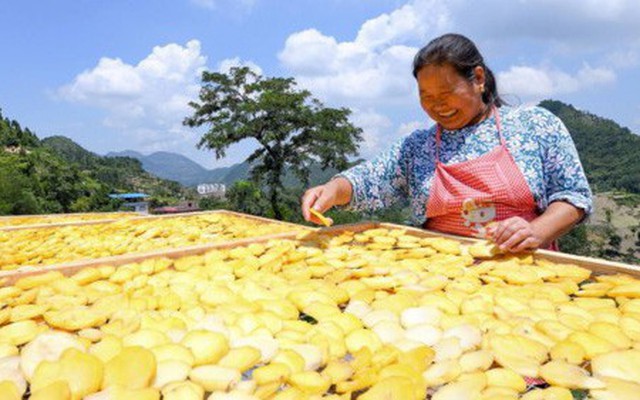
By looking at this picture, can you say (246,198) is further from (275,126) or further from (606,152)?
(606,152)

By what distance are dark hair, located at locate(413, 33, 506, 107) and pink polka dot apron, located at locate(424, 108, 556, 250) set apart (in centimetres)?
27

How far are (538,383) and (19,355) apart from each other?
0.94 meters

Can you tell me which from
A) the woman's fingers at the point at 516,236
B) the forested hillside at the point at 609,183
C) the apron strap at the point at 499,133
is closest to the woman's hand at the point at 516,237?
the woman's fingers at the point at 516,236

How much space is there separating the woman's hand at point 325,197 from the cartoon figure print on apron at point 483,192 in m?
0.42

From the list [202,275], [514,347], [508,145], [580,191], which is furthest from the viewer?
[508,145]

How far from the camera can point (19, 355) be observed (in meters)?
0.91

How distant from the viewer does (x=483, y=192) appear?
200 centimetres

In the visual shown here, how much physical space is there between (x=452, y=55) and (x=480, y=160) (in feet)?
1.46

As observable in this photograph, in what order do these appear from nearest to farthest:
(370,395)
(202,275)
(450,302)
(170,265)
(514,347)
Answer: (370,395) → (514,347) → (450,302) → (202,275) → (170,265)

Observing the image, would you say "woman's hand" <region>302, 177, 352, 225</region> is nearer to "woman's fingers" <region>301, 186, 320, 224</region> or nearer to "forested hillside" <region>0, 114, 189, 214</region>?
"woman's fingers" <region>301, 186, 320, 224</region>

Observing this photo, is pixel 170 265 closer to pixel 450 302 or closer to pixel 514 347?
pixel 450 302

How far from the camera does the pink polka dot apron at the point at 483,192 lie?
1.95m

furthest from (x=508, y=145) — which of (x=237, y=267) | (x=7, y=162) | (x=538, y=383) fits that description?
(x=7, y=162)

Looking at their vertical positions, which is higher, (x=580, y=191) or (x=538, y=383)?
(x=580, y=191)
